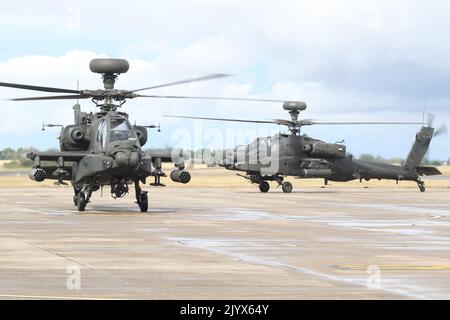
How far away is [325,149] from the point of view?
5553cm

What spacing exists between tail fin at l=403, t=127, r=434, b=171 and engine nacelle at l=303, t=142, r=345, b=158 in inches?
232

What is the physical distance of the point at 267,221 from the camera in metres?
29.2

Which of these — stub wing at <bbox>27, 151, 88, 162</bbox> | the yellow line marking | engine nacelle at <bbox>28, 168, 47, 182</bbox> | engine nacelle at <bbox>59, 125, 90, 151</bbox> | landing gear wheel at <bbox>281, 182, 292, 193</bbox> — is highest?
engine nacelle at <bbox>59, 125, 90, 151</bbox>

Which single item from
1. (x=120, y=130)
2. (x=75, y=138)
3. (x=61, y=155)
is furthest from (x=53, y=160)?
(x=120, y=130)

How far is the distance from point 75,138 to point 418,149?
3250cm

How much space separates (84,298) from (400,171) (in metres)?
49.3

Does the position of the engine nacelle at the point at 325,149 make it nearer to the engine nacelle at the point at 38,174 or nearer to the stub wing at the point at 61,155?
the stub wing at the point at 61,155

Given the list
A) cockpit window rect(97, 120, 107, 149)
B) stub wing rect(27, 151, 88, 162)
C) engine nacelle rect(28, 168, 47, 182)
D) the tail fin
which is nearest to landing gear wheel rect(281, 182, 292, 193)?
the tail fin

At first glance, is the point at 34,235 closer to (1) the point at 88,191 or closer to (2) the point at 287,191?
(1) the point at 88,191

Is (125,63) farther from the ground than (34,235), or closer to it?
farther from the ground

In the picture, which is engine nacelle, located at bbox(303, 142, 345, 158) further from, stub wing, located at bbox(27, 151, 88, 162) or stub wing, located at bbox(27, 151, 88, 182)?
stub wing, located at bbox(27, 151, 88, 162)

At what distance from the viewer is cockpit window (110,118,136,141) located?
31.3m
